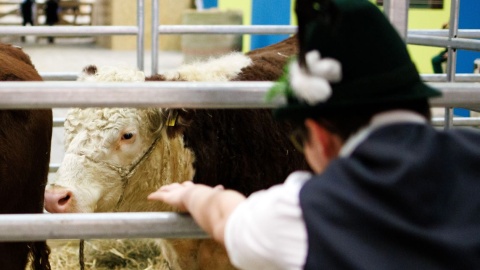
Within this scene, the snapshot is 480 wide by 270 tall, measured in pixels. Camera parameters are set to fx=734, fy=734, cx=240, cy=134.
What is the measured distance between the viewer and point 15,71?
2.88m

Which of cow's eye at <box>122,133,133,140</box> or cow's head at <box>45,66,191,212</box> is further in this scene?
cow's eye at <box>122,133,133,140</box>

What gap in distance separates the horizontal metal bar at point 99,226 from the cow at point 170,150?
1.27 meters

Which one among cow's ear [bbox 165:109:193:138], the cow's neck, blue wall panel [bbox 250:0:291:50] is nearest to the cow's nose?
the cow's neck

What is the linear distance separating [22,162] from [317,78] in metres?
1.91

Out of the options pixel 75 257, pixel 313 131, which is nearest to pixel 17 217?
pixel 313 131

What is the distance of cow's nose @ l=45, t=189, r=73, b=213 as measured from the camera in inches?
104

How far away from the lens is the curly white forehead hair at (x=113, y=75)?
298 cm

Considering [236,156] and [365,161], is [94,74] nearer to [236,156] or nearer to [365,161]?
[236,156]

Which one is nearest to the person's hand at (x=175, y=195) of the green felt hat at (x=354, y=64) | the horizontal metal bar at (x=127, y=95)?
the horizontal metal bar at (x=127, y=95)

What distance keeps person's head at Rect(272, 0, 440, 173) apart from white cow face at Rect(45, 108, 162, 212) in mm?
1742

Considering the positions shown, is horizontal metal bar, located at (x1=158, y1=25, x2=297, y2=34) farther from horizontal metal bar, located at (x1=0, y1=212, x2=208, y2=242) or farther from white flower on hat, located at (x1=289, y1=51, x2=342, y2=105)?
white flower on hat, located at (x1=289, y1=51, x2=342, y2=105)

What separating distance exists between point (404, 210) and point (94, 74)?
2.19 meters

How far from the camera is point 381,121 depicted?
117 centimetres

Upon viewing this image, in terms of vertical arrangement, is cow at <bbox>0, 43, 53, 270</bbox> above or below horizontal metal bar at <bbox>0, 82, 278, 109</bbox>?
below
